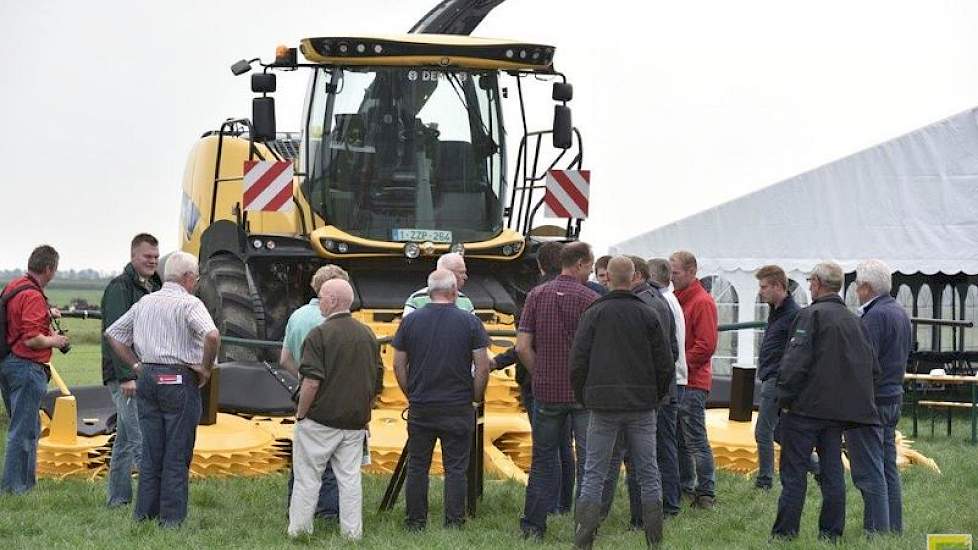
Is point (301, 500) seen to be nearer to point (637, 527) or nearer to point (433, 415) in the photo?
point (433, 415)

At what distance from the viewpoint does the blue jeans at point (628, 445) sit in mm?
9188

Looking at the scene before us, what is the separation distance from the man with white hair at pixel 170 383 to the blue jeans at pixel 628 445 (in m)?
2.34

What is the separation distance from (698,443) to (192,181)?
8.97 metres

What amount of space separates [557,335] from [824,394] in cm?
161

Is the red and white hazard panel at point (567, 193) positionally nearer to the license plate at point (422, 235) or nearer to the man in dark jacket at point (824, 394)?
the license plate at point (422, 235)

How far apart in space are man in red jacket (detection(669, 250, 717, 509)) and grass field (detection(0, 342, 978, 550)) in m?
0.25

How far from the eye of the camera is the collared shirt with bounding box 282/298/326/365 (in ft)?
33.0

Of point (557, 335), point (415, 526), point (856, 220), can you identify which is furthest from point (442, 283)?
point (856, 220)

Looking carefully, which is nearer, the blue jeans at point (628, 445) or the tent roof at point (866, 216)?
the blue jeans at point (628, 445)

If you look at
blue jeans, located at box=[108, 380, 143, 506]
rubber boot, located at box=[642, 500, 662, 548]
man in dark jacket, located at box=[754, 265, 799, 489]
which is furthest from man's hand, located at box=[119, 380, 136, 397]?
man in dark jacket, located at box=[754, 265, 799, 489]

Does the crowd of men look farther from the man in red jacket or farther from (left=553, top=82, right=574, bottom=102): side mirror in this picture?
(left=553, top=82, right=574, bottom=102): side mirror

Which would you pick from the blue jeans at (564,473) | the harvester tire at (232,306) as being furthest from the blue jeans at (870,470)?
the harvester tire at (232,306)

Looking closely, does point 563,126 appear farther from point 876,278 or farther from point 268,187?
point 876,278

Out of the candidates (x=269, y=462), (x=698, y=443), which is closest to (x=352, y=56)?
(x=269, y=462)
